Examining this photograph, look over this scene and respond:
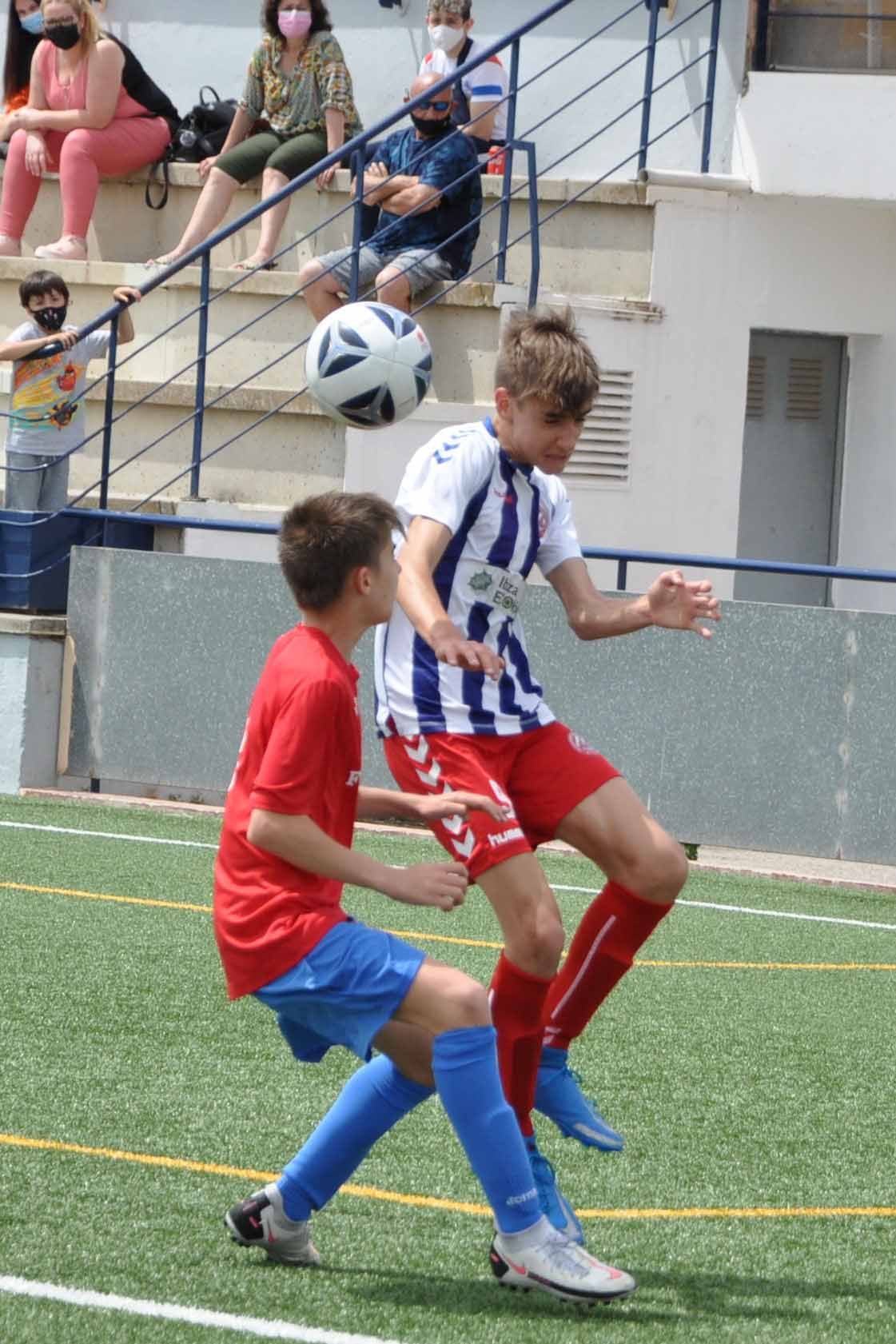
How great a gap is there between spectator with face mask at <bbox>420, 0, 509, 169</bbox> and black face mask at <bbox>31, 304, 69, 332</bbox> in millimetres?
2773

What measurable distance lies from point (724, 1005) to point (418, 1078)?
3189 millimetres

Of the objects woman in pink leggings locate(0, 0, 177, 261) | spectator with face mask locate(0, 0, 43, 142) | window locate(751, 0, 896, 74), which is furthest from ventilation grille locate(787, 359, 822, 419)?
spectator with face mask locate(0, 0, 43, 142)

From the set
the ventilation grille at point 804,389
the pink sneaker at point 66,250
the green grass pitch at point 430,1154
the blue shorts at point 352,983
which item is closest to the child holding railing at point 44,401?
the pink sneaker at point 66,250

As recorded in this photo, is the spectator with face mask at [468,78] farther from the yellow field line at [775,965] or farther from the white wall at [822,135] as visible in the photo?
the yellow field line at [775,965]

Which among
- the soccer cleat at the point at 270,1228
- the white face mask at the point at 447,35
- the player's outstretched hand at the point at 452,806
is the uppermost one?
the white face mask at the point at 447,35

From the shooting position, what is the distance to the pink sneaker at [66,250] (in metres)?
13.4

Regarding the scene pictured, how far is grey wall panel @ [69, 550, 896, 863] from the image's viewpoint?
974 centimetres

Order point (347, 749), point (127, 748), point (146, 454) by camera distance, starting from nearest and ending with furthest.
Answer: point (347, 749)
point (127, 748)
point (146, 454)

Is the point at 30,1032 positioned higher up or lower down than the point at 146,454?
lower down

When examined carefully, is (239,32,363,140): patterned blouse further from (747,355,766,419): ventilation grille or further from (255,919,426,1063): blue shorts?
(255,919,426,1063): blue shorts

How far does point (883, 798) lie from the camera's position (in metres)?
9.69

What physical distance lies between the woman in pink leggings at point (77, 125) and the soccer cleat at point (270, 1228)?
1076 cm

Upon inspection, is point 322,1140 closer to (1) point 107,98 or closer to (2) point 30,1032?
(2) point 30,1032

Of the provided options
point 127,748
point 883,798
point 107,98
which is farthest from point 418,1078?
point 107,98
